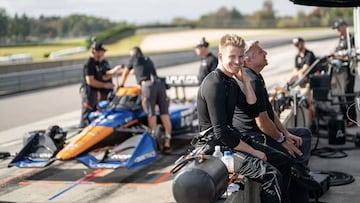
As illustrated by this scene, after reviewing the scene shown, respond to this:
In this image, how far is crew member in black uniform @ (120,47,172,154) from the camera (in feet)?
31.0

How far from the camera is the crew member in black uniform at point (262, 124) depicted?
206 inches

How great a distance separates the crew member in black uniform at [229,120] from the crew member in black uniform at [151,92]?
4551 mm

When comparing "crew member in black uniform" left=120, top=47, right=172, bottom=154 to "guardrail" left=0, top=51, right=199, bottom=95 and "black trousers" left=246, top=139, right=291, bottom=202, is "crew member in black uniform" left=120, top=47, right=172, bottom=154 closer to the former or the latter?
"black trousers" left=246, top=139, right=291, bottom=202

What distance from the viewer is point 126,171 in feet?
A: 27.7

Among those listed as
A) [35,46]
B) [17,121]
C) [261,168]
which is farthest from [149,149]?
[35,46]

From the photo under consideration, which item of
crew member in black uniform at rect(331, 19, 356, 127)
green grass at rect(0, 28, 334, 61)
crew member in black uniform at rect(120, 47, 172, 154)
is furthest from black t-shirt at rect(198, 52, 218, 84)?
green grass at rect(0, 28, 334, 61)

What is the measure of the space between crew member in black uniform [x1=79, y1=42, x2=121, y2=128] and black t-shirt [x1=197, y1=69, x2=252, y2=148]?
6.04 metres

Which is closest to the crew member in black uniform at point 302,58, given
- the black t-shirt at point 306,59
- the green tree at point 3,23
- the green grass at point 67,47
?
the black t-shirt at point 306,59

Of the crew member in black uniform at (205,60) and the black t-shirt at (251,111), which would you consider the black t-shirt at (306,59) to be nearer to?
the crew member in black uniform at (205,60)

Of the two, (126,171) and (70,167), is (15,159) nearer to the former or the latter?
(70,167)

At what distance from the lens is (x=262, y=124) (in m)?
5.28

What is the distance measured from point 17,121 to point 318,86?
8156 millimetres

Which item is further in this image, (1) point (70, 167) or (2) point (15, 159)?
(1) point (70, 167)

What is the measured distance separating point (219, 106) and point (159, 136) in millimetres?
4393
